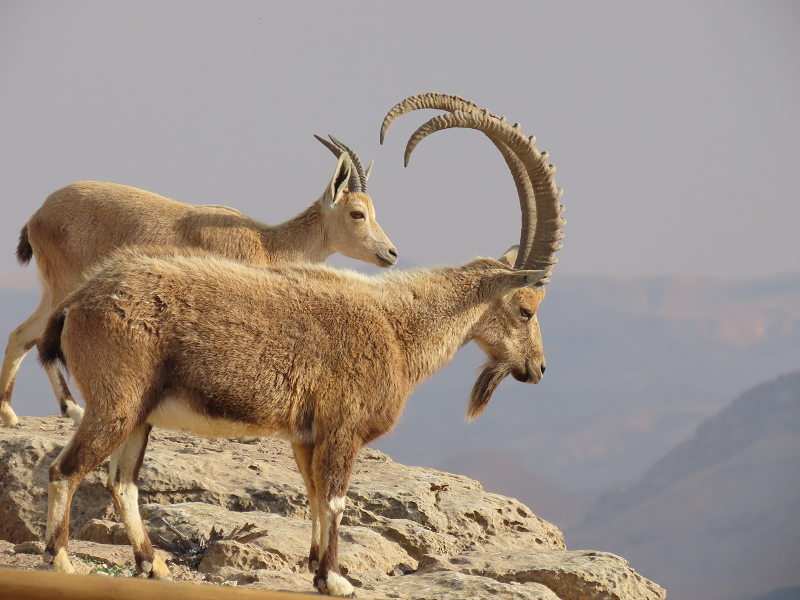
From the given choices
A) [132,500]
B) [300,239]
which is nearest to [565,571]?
[132,500]

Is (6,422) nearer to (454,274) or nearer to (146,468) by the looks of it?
(146,468)

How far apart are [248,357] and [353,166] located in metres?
5.03

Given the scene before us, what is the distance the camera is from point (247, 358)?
4.46 meters

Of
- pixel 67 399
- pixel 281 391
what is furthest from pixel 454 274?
pixel 67 399

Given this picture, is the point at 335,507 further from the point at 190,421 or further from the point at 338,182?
the point at 338,182

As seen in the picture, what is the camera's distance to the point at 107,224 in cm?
783

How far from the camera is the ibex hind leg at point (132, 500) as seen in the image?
4695mm

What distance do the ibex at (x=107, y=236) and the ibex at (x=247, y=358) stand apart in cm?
316

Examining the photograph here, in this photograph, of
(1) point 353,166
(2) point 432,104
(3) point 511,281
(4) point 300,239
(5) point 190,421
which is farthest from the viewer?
(1) point 353,166

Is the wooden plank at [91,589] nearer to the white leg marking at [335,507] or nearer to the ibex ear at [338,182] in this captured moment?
the white leg marking at [335,507]

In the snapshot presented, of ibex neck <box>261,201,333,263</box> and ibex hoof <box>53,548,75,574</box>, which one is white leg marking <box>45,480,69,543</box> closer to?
ibex hoof <box>53,548,75,574</box>

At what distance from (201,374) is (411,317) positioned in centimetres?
145

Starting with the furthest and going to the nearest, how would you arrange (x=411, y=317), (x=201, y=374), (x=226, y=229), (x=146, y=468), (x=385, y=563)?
(x=226, y=229) → (x=146, y=468) → (x=385, y=563) → (x=411, y=317) → (x=201, y=374)

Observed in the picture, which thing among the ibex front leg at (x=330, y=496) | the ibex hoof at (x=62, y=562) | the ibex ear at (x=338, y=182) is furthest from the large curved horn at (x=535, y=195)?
the ibex hoof at (x=62, y=562)
